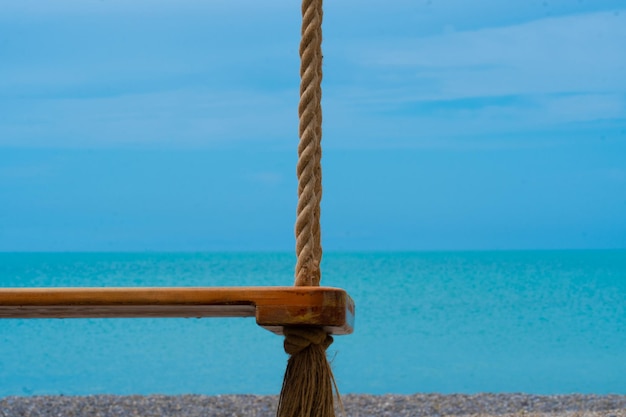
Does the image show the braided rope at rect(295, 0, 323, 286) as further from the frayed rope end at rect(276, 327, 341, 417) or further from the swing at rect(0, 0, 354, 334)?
the frayed rope end at rect(276, 327, 341, 417)

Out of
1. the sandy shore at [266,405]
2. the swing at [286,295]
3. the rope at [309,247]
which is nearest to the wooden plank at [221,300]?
the swing at [286,295]

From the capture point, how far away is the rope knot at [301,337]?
5.42 ft

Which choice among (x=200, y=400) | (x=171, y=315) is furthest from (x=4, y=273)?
(x=171, y=315)

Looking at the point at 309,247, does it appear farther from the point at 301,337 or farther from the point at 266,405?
the point at 266,405

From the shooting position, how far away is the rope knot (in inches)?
65.0

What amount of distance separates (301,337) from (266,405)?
5.18 m

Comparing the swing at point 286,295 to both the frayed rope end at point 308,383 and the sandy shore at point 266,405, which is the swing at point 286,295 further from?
the sandy shore at point 266,405

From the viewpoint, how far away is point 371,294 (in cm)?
2662

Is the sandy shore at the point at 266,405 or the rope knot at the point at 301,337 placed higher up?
the rope knot at the point at 301,337

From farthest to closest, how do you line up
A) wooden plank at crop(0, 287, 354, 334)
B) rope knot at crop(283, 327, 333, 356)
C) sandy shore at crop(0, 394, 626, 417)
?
sandy shore at crop(0, 394, 626, 417) < rope knot at crop(283, 327, 333, 356) < wooden plank at crop(0, 287, 354, 334)

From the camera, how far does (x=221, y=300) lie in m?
1.51

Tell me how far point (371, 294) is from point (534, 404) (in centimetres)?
2001

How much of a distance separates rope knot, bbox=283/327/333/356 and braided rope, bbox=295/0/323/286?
0.29ft

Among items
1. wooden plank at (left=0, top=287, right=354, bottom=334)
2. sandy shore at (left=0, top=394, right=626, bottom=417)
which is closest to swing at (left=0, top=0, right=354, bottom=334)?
wooden plank at (left=0, top=287, right=354, bottom=334)
